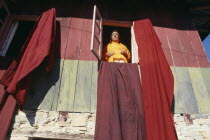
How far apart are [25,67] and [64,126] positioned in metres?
1.29

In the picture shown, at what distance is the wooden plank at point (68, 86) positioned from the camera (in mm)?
3477

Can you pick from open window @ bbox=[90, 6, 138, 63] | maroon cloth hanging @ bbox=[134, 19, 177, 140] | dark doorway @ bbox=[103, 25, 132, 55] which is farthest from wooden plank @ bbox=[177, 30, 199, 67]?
dark doorway @ bbox=[103, 25, 132, 55]

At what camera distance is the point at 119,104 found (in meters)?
3.26

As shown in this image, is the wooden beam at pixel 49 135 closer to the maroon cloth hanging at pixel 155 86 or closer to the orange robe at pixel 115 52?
the maroon cloth hanging at pixel 155 86

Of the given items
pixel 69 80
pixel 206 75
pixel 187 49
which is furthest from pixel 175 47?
pixel 69 80

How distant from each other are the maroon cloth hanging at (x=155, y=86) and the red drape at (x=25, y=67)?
1920 millimetres

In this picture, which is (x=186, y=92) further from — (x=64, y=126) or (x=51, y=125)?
(x=51, y=125)

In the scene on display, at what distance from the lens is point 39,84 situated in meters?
3.67

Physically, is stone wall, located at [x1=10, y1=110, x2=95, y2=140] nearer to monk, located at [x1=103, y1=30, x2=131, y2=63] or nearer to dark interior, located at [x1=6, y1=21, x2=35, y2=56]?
monk, located at [x1=103, y1=30, x2=131, y2=63]

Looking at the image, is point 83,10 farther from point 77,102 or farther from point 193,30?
point 193,30

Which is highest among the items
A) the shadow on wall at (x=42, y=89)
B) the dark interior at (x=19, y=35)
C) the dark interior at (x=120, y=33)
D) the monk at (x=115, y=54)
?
the dark interior at (x=120, y=33)

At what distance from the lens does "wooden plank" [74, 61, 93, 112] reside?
3.49 meters

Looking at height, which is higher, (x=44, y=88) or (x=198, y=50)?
(x=198, y=50)

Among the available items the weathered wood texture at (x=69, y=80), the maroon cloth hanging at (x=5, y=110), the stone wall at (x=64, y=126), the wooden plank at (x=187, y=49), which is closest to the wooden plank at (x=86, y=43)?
the weathered wood texture at (x=69, y=80)
